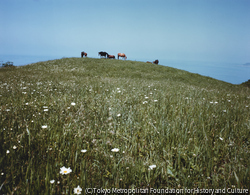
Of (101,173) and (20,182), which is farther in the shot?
(101,173)

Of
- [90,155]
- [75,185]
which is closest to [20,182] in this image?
[75,185]

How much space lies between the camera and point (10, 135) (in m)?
2.37

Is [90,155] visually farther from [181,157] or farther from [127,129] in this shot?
[181,157]

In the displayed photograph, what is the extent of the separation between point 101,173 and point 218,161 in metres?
1.75

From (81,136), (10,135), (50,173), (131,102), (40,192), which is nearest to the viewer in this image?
(40,192)

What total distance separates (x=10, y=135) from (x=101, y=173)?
1648 mm

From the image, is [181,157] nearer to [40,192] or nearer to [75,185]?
[75,185]

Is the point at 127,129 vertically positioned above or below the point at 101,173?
above

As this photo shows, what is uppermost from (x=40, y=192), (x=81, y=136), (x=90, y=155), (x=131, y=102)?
(x=131, y=102)

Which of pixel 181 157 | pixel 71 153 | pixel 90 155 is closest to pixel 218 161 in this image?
pixel 181 157

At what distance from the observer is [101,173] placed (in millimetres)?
1894

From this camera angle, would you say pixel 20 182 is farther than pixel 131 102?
No

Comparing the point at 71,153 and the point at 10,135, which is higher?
the point at 10,135

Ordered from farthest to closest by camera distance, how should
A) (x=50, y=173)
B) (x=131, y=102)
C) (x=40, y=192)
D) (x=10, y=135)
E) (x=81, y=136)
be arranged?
(x=131, y=102) → (x=81, y=136) → (x=10, y=135) → (x=50, y=173) → (x=40, y=192)
